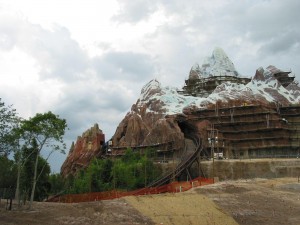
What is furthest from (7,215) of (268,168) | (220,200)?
(268,168)

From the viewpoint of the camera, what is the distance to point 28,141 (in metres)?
43.0

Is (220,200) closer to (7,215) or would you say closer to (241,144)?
(7,215)

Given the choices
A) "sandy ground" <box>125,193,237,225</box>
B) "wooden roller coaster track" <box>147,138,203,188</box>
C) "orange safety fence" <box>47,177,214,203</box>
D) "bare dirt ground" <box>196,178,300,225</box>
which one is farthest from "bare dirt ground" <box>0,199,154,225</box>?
"wooden roller coaster track" <box>147,138,203,188</box>

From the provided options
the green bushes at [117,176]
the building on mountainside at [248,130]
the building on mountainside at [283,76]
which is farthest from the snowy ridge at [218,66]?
the green bushes at [117,176]

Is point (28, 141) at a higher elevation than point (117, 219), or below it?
higher

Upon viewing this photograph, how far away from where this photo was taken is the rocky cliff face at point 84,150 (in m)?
91.8

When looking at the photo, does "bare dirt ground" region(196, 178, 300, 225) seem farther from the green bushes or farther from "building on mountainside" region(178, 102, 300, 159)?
"building on mountainside" region(178, 102, 300, 159)

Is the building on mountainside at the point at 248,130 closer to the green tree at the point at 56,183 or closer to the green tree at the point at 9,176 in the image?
the green tree at the point at 56,183

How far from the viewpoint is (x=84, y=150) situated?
94125 millimetres

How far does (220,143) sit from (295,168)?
1940 cm

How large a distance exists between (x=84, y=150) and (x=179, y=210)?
Result: 57077 millimetres

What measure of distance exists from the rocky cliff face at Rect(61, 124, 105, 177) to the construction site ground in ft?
154

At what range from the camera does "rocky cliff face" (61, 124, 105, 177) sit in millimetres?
91812

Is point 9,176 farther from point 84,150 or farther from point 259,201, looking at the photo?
point 259,201
